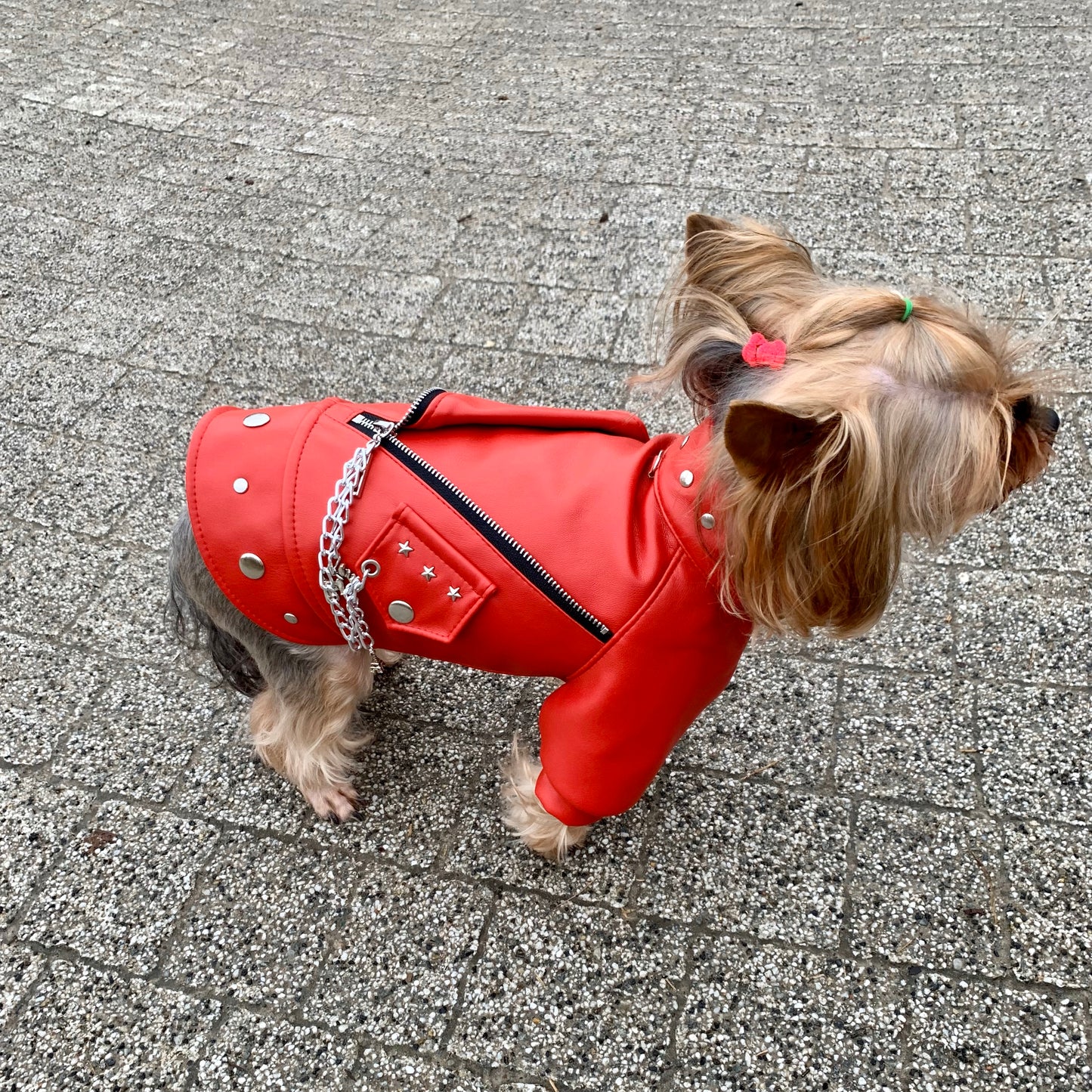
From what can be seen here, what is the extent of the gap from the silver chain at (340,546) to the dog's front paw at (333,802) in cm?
84

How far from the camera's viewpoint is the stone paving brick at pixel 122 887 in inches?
104

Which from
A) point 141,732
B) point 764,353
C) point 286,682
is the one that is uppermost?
point 764,353

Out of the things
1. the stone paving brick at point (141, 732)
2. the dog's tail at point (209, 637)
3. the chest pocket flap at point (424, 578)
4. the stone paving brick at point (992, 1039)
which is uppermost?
the chest pocket flap at point (424, 578)

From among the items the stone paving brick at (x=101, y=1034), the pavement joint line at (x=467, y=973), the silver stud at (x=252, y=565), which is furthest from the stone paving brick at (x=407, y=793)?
the silver stud at (x=252, y=565)

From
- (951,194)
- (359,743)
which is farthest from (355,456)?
(951,194)

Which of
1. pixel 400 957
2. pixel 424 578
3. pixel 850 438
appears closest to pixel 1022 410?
pixel 850 438

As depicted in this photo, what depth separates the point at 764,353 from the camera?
192 cm

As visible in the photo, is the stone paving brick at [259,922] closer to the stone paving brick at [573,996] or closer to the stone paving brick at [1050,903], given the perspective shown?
the stone paving brick at [573,996]

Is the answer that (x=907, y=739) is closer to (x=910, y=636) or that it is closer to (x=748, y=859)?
(x=910, y=636)

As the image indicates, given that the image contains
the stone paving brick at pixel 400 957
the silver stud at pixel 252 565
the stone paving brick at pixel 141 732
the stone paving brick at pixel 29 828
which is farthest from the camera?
the stone paving brick at pixel 141 732

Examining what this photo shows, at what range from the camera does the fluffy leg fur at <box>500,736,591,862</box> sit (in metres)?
2.74

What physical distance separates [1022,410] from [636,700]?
111 cm

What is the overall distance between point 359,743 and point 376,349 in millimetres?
2316

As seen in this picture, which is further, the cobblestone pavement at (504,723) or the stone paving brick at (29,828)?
the stone paving brick at (29,828)
